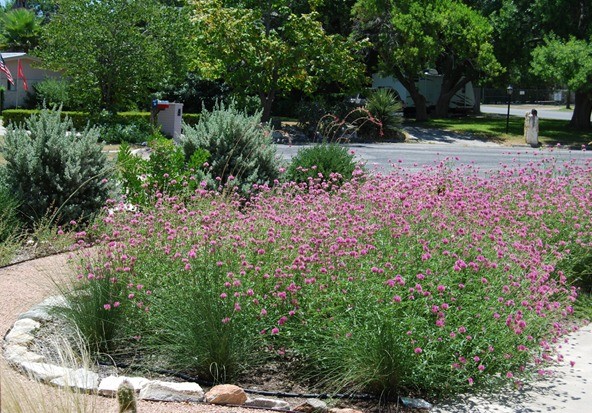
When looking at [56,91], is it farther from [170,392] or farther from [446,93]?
[170,392]

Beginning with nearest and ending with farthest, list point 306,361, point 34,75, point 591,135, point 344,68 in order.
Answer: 1. point 306,361
2. point 344,68
3. point 591,135
4. point 34,75

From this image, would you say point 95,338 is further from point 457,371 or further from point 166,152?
point 166,152

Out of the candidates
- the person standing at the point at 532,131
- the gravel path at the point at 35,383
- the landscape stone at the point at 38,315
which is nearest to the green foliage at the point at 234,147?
the gravel path at the point at 35,383

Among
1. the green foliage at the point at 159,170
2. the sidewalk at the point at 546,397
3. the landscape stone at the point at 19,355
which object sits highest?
the green foliage at the point at 159,170

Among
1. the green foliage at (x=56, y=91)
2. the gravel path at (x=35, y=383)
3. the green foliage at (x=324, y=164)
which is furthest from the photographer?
the green foliage at (x=56, y=91)

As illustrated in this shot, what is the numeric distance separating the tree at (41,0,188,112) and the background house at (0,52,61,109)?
984cm

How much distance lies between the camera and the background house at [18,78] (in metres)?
39.2

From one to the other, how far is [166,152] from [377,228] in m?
5.00

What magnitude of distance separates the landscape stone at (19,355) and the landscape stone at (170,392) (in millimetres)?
1019

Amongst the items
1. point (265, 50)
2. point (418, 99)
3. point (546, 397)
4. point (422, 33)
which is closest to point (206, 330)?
point (546, 397)

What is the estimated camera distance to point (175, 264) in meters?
6.43

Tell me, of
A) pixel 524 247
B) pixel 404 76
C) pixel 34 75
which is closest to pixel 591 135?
pixel 404 76

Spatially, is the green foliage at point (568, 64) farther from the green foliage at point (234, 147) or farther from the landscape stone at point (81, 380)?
the landscape stone at point (81, 380)

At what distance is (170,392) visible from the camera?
212 inches
